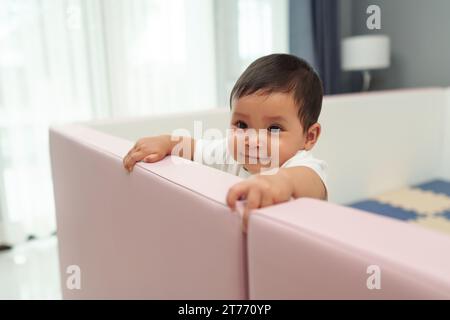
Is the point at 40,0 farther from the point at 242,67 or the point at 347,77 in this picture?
the point at 347,77

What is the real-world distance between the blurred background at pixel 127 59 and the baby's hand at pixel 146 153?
1.05 meters

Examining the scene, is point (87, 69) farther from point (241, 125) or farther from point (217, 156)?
point (241, 125)

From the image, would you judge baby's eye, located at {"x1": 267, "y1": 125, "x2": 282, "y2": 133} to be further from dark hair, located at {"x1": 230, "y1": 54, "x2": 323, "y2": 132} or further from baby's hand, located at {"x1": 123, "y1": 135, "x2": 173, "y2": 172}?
baby's hand, located at {"x1": 123, "y1": 135, "x2": 173, "y2": 172}

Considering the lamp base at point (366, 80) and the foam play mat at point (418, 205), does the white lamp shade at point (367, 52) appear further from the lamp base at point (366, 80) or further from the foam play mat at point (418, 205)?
the foam play mat at point (418, 205)

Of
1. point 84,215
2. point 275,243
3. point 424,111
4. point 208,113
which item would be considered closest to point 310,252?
point 275,243

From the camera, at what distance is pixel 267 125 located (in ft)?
2.54

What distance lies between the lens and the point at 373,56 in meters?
2.67

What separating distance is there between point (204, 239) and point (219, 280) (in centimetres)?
5

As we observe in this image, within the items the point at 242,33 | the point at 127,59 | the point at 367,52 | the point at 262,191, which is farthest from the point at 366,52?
the point at 262,191

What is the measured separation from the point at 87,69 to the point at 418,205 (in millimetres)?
1566

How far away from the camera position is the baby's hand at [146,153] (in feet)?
2.14

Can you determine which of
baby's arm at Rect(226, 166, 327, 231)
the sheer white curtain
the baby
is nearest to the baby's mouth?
the baby

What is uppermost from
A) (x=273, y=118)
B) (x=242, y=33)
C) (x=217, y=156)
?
(x=242, y=33)

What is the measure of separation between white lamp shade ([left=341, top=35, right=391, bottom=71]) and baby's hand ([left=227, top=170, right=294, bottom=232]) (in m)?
2.44
